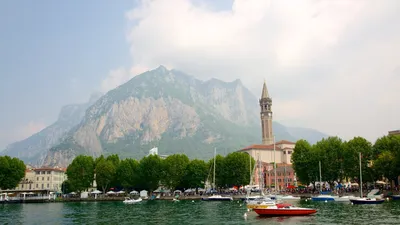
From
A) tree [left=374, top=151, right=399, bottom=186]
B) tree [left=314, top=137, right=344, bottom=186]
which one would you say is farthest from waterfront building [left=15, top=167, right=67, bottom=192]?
tree [left=374, top=151, right=399, bottom=186]

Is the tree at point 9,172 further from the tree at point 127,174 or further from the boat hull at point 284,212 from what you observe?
the boat hull at point 284,212

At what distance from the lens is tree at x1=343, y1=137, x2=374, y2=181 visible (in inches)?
3568

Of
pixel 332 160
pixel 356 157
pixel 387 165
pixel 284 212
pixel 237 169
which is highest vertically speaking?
pixel 356 157

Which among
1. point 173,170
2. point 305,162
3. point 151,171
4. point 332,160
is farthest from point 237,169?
point 332,160

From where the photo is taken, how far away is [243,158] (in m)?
115

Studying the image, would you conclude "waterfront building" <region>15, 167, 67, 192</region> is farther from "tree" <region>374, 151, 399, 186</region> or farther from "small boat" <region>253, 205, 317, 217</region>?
"tree" <region>374, 151, 399, 186</region>

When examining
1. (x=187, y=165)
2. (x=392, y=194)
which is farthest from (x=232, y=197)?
(x=392, y=194)

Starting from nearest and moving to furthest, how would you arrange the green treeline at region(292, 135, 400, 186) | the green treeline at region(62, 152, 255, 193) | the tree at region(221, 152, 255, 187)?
1. the green treeline at region(292, 135, 400, 186)
2. the tree at region(221, 152, 255, 187)
3. the green treeline at region(62, 152, 255, 193)

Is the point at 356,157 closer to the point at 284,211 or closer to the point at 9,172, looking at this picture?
the point at 284,211

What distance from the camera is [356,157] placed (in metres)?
90.7

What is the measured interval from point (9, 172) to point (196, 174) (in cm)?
5627

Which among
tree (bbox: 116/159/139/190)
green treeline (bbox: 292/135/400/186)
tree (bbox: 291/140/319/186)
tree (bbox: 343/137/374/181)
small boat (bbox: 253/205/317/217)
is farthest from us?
tree (bbox: 116/159/139/190)

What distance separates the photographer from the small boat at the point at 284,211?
51169 millimetres

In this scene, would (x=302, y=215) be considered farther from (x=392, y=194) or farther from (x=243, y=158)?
(x=243, y=158)
